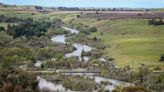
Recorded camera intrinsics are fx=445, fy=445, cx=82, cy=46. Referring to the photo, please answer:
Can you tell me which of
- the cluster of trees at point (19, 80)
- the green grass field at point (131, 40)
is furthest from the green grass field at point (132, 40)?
the cluster of trees at point (19, 80)

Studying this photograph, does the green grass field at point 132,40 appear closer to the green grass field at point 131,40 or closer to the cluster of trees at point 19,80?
the green grass field at point 131,40

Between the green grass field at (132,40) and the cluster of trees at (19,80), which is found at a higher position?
the cluster of trees at (19,80)

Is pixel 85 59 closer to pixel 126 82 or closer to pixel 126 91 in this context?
pixel 126 82

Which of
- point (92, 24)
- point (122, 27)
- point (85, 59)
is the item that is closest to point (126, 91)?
point (85, 59)

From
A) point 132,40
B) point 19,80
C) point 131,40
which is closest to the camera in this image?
point 19,80

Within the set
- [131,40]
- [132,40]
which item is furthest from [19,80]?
[132,40]

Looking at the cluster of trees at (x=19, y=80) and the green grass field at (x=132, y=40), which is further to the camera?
the green grass field at (x=132, y=40)

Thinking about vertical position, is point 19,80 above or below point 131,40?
above

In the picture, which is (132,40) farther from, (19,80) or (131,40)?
(19,80)
